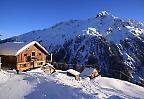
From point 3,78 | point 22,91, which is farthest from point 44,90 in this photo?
point 3,78

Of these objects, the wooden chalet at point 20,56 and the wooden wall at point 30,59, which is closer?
the wooden chalet at point 20,56

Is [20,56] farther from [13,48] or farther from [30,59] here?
[30,59]

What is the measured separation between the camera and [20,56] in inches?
1868

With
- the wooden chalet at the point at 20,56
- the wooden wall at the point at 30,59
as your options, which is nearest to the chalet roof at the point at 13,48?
the wooden chalet at the point at 20,56

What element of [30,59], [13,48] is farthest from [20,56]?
[30,59]

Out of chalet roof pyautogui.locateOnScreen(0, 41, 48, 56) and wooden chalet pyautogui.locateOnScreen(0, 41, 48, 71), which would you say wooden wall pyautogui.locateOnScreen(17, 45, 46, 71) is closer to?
wooden chalet pyautogui.locateOnScreen(0, 41, 48, 71)

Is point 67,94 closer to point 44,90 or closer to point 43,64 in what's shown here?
point 44,90

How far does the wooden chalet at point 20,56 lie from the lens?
46.2 meters

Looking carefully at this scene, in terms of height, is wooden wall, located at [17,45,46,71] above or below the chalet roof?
below

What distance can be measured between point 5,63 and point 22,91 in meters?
22.7

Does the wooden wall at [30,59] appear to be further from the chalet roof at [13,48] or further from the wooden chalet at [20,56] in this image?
the chalet roof at [13,48]

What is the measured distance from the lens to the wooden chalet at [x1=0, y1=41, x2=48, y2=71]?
4616 cm

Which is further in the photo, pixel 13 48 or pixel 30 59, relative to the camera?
pixel 30 59

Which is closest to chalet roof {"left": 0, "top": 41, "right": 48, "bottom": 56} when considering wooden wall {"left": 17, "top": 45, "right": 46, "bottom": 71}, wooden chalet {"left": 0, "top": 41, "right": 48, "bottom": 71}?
wooden chalet {"left": 0, "top": 41, "right": 48, "bottom": 71}
